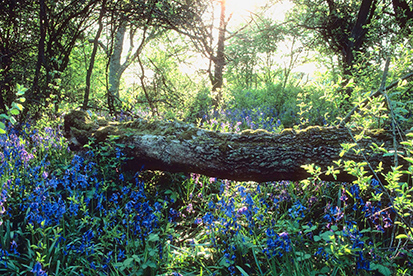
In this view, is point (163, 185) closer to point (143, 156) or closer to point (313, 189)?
point (143, 156)

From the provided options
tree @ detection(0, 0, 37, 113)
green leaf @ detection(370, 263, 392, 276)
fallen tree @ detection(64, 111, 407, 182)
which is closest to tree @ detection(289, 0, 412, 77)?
fallen tree @ detection(64, 111, 407, 182)

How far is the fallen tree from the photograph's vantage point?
9.11ft

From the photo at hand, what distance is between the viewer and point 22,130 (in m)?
5.21

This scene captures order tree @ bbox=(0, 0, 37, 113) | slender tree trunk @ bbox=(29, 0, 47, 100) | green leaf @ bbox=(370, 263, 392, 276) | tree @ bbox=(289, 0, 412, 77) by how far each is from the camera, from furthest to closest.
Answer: tree @ bbox=(289, 0, 412, 77) → tree @ bbox=(0, 0, 37, 113) → slender tree trunk @ bbox=(29, 0, 47, 100) → green leaf @ bbox=(370, 263, 392, 276)

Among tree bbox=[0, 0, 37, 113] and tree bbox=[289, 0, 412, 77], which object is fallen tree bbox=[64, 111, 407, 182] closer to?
tree bbox=[0, 0, 37, 113]

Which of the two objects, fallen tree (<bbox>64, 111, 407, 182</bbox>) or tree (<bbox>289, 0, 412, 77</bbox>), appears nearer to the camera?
fallen tree (<bbox>64, 111, 407, 182</bbox>)

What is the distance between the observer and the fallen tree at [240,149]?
278 centimetres

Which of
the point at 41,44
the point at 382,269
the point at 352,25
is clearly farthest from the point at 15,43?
the point at 352,25

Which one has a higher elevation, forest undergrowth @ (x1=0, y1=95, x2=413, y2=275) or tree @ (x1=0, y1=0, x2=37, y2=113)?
tree @ (x1=0, y1=0, x2=37, y2=113)

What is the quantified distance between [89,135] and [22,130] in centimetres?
229

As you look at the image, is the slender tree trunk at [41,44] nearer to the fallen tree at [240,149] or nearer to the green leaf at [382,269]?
the fallen tree at [240,149]

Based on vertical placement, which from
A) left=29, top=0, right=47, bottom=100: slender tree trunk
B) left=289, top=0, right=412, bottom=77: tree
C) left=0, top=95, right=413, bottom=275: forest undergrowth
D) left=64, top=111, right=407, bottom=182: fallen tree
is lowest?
left=0, top=95, right=413, bottom=275: forest undergrowth

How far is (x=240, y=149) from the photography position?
2.98 metres

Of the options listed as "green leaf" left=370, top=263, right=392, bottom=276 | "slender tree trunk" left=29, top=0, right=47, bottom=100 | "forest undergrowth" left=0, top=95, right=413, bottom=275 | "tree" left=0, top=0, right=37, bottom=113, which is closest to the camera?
"green leaf" left=370, top=263, right=392, bottom=276
